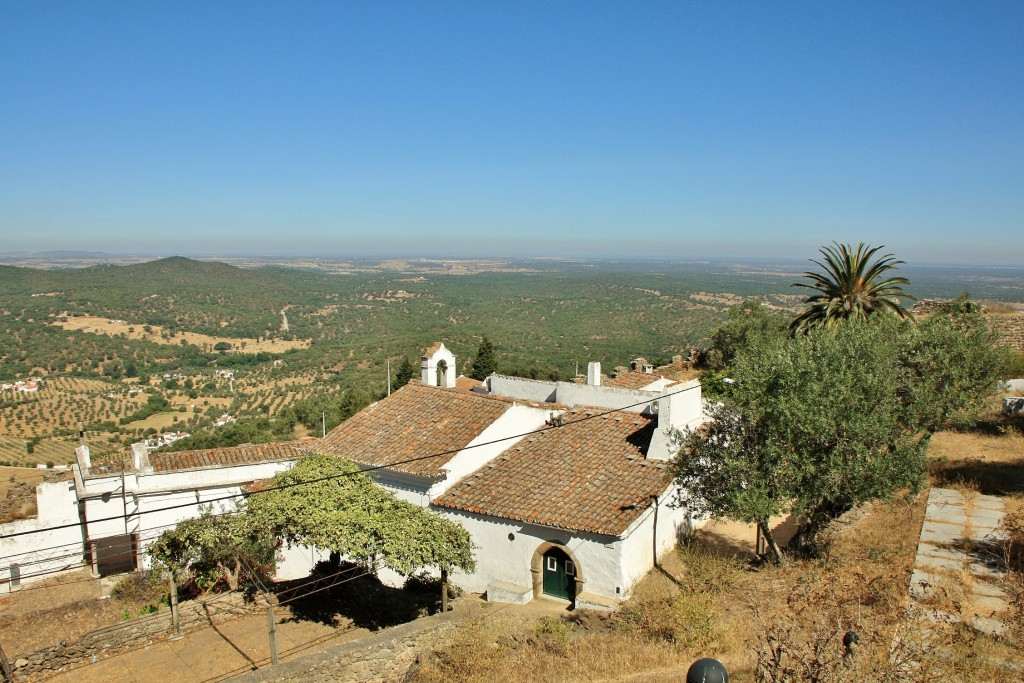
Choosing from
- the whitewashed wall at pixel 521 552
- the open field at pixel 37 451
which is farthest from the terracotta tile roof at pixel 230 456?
the open field at pixel 37 451

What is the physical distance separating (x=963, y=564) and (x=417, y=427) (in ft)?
40.8

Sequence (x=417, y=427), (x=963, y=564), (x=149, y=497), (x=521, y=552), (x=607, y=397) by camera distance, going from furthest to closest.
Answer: (x=607, y=397)
(x=417, y=427)
(x=149, y=497)
(x=521, y=552)
(x=963, y=564)

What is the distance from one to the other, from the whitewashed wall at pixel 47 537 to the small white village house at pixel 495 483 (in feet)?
0.13

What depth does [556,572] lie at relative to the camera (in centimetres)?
1397

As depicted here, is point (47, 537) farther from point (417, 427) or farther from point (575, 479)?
point (575, 479)

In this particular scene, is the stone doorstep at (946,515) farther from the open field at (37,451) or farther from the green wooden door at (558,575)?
the open field at (37,451)

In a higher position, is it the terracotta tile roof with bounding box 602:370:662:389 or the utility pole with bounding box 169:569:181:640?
the terracotta tile roof with bounding box 602:370:662:389

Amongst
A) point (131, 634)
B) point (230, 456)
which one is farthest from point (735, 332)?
point (131, 634)

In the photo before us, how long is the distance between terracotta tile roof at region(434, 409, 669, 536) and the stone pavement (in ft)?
16.5

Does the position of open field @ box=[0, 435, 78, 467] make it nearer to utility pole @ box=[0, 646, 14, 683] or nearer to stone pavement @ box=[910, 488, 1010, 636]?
utility pole @ box=[0, 646, 14, 683]

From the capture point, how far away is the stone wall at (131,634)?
1099cm

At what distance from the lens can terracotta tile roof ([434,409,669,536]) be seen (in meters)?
13.9

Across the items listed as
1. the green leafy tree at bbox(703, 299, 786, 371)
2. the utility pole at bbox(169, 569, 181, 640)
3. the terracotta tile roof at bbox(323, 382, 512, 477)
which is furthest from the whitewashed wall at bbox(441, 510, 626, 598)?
the green leafy tree at bbox(703, 299, 786, 371)

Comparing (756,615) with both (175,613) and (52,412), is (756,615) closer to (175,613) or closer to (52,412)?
(175,613)
